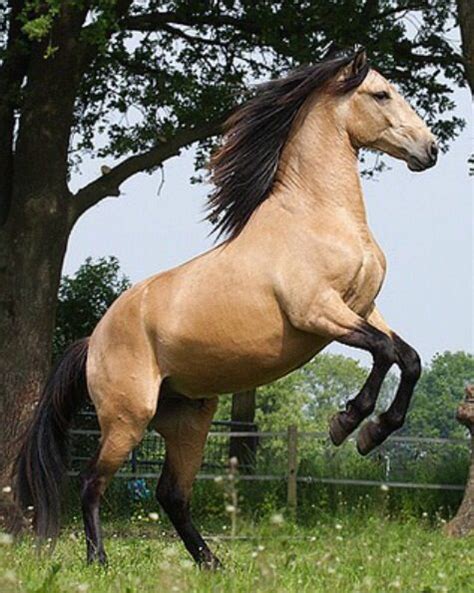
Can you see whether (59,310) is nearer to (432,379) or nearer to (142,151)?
(142,151)

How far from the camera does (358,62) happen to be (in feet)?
25.3

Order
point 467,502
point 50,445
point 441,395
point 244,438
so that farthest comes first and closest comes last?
point 441,395 → point 244,438 → point 467,502 → point 50,445

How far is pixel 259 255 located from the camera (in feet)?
24.3

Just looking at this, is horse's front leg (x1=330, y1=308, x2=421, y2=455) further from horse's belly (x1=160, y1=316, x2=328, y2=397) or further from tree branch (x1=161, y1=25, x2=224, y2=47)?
tree branch (x1=161, y1=25, x2=224, y2=47)

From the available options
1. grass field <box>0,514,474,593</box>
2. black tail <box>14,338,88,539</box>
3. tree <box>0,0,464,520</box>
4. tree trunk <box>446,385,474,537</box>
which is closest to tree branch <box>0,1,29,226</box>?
tree <box>0,0,464,520</box>

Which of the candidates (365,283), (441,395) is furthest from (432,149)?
(441,395)

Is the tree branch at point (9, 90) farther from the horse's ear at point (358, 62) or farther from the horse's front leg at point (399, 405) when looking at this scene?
the horse's front leg at point (399, 405)

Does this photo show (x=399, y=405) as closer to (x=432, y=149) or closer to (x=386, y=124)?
(x=432, y=149)

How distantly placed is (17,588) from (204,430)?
11.8 ft

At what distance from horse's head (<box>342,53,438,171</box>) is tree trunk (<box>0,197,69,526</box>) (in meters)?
8.18

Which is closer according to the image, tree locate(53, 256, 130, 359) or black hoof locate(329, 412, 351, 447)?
black hoof locate(329, 412, 351, 447)

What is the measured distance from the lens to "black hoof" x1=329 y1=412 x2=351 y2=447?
7.11 meters

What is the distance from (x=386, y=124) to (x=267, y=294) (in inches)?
45.1

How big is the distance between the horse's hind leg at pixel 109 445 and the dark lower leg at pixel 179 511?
35cm
